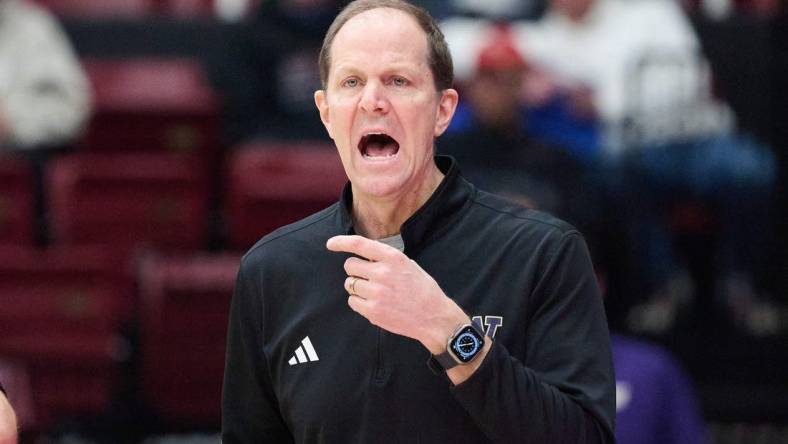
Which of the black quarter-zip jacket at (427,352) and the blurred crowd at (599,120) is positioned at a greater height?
the black quarter-zip jacket at (427,352)

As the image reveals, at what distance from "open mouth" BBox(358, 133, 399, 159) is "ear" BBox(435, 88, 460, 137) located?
0.32 feet

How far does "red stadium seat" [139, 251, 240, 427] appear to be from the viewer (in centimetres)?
635

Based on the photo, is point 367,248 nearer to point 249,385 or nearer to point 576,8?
point 249,385

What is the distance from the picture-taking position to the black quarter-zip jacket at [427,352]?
244 cm

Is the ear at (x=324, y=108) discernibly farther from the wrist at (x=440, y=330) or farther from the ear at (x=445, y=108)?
the wrist at (x=440, y=330)

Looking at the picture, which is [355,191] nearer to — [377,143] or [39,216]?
[377,143]

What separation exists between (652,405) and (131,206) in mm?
3137

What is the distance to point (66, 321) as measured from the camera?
6.50 m

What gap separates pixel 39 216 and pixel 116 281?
2.42 feet

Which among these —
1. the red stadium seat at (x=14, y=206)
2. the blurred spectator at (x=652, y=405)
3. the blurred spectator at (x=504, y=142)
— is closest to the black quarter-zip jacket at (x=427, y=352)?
the blurred spectator at (x=652, y=405)

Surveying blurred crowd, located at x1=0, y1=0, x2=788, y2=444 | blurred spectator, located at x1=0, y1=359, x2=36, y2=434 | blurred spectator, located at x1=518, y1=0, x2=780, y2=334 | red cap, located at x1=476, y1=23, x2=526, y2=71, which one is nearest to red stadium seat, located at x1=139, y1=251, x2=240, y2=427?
blurred spectator, located at x1=0, y1=359, x2=36, y2=434

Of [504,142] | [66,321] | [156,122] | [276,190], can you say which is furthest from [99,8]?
[504,142]

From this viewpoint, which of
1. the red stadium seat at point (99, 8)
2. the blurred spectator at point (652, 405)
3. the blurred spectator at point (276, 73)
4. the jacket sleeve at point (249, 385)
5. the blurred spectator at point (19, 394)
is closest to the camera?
the jacket sleeve at point (249, 385)

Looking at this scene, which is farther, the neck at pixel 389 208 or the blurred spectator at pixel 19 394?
the blurred spectator at pixel 19 394
